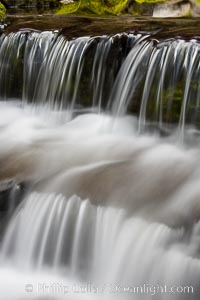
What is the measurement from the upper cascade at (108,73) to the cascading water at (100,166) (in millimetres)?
17

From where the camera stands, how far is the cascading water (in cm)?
482

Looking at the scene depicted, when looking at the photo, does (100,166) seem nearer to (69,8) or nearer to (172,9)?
(172,9)

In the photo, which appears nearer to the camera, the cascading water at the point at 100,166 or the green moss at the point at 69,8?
the cascading water at the point at 100,166

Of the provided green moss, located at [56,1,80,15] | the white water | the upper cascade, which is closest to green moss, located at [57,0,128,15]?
green moss, located at [56,1,80,15]

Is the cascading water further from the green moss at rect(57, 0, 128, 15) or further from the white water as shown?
the green moss at rect(57, 0, 128, 15)

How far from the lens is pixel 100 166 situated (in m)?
6.29

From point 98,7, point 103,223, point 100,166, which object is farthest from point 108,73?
point 98,7

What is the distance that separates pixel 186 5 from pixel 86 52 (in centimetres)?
442

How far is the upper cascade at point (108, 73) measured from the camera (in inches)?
281

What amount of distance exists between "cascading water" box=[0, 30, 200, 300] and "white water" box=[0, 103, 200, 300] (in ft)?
0.04

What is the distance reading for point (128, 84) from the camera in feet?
25.4

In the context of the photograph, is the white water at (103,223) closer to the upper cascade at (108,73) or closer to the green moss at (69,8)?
the upper cascade at (108,73)

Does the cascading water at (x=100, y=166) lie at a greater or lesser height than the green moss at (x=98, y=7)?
lesser

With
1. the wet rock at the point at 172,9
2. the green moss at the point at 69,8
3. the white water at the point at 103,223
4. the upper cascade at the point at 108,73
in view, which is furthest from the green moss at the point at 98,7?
the white water at the point at 103,223
